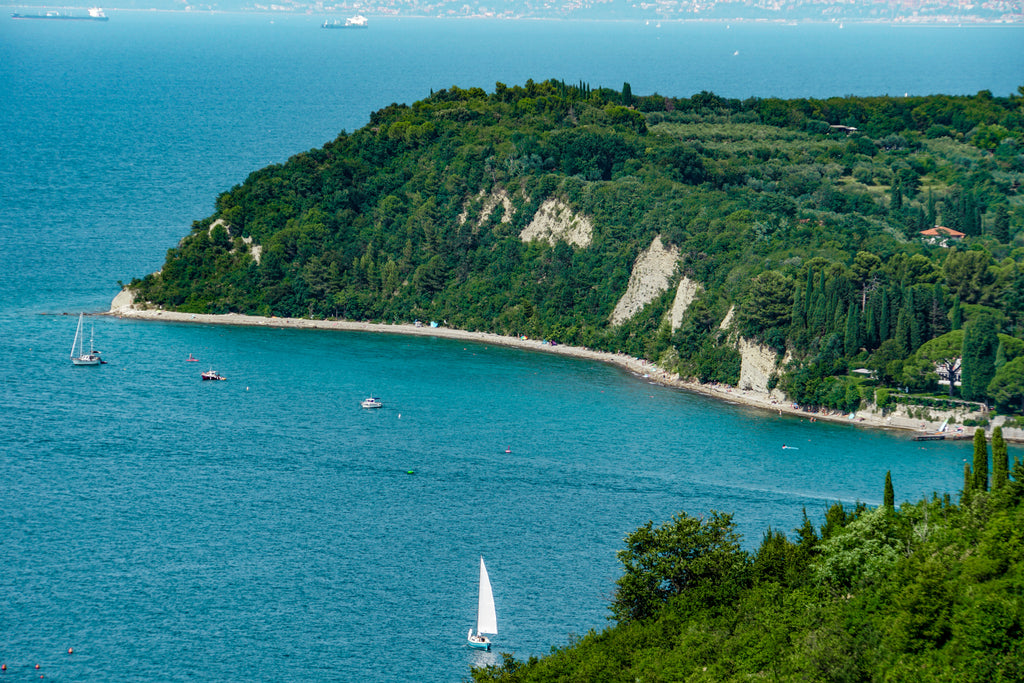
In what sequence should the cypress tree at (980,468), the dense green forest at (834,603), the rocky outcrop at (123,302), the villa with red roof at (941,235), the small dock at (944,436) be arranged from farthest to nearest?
the villa with red roof at (941,235) → the rocky outcrop at (123,302) → the small dock at (944,436) → the cypress tree at (980,468) → the dense green forest at (834,603)

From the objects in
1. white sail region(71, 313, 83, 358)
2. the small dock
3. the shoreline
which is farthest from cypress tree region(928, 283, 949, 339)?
white sail region(71, 313, 83, 358)

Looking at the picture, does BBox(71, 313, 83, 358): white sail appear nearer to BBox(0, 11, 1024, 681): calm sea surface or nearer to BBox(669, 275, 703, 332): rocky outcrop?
BBox(0, 11, 1024, 681): calm sea surface

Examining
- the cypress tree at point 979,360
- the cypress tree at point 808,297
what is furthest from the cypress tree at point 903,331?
the cypress tree at point 808,297

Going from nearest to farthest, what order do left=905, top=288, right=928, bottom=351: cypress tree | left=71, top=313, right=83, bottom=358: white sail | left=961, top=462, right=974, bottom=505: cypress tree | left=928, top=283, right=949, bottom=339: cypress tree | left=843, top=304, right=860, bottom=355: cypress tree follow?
left=961, top=462, right=974, bottom=505: cypress tree < left=905, top=288, right=928, bottom=351: cypress tree < left=843, top=304, right=860, bottom=355: cypress tree < left=928, top=283, right=949, bottom=339: cypress tree < left=71, top=313, right=83, bottom=358: white sail

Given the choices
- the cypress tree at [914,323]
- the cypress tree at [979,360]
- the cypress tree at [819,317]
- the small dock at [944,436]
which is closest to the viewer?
the small dock at [944,436]

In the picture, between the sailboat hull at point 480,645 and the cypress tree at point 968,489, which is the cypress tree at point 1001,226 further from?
the sailboat hull at point 480,645

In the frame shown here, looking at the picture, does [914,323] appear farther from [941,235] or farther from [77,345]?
[77,345]
